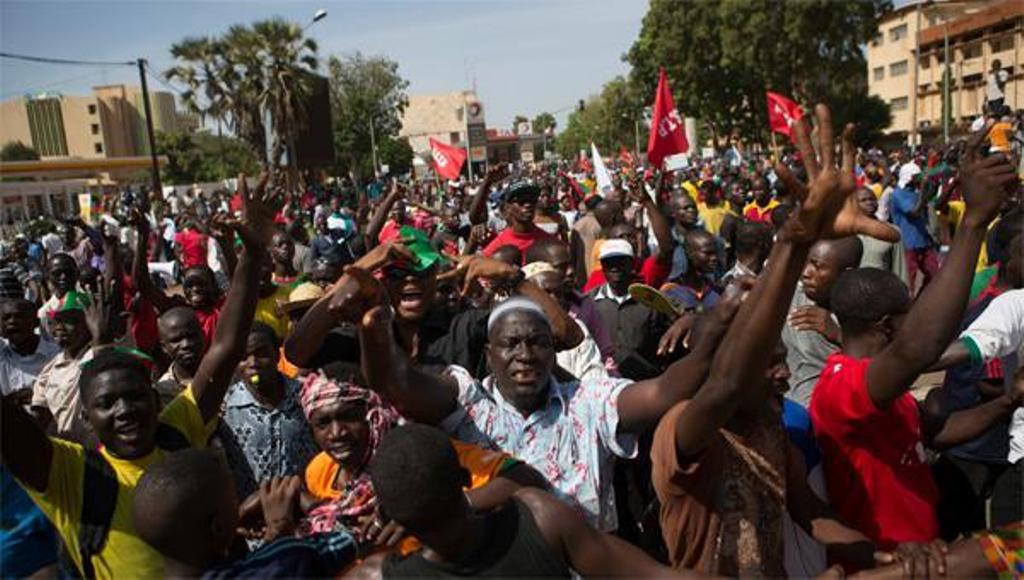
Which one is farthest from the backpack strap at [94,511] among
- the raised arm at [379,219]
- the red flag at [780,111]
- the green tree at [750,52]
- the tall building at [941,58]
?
the tall building at [941,58]

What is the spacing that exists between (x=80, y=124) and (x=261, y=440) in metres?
93.2

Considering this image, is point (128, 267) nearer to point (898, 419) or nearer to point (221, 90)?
point (898, 419)

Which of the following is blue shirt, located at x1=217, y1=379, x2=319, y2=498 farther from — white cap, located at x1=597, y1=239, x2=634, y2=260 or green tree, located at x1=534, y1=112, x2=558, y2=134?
green tree, located at x1=534, y1=112, x2=558, y2=134

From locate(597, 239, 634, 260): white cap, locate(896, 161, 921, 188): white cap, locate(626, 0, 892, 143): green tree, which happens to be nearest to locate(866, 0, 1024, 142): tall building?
locate(626, 0, 892, 143): green tree

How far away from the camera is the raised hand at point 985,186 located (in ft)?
7.20

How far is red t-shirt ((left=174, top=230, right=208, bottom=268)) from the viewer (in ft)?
32.0

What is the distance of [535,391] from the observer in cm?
248

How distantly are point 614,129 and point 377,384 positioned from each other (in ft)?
219

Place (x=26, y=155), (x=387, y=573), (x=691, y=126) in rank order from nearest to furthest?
(x=387, y=573), (x=691, y=126), (x=26, y=155)

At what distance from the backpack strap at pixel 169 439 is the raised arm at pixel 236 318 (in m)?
0.17

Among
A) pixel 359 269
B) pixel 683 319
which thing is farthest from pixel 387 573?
pixel 683 319

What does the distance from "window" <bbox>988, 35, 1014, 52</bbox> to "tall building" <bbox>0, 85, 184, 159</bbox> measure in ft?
238

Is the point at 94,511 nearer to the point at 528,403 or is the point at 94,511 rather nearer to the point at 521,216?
the point at 528,403

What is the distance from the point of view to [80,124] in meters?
82.7
